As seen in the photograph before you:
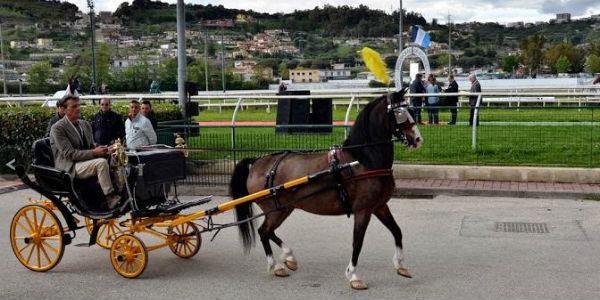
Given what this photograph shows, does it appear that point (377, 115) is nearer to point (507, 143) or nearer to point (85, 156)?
point (85, 156)

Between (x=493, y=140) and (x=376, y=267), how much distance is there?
6425 millimetres

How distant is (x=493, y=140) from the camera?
13375 mm

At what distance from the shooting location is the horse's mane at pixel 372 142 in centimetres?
710

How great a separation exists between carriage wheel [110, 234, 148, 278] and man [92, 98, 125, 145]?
3367 mm

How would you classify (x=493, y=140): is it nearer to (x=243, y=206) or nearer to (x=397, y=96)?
(x=397, y=96)

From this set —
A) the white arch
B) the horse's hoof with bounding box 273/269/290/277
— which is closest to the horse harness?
the horse's hoof with bounding box 273/269/290/277

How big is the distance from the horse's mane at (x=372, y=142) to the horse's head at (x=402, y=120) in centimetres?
9

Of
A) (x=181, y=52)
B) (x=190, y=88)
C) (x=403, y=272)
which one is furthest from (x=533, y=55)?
(x=403, y=272)

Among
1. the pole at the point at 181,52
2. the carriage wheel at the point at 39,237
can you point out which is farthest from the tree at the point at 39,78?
the carriage wheel at the point at 39,237

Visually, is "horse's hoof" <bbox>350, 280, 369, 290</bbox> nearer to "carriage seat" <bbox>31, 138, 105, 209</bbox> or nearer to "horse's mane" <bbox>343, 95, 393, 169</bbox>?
"horse's mane" <bbox>343, 95, 393, 169</bbox>

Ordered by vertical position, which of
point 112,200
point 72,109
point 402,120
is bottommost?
point 112,200

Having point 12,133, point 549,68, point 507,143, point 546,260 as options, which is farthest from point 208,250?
point 549,68

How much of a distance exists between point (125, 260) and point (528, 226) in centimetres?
550

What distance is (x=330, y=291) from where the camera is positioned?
6980mm
